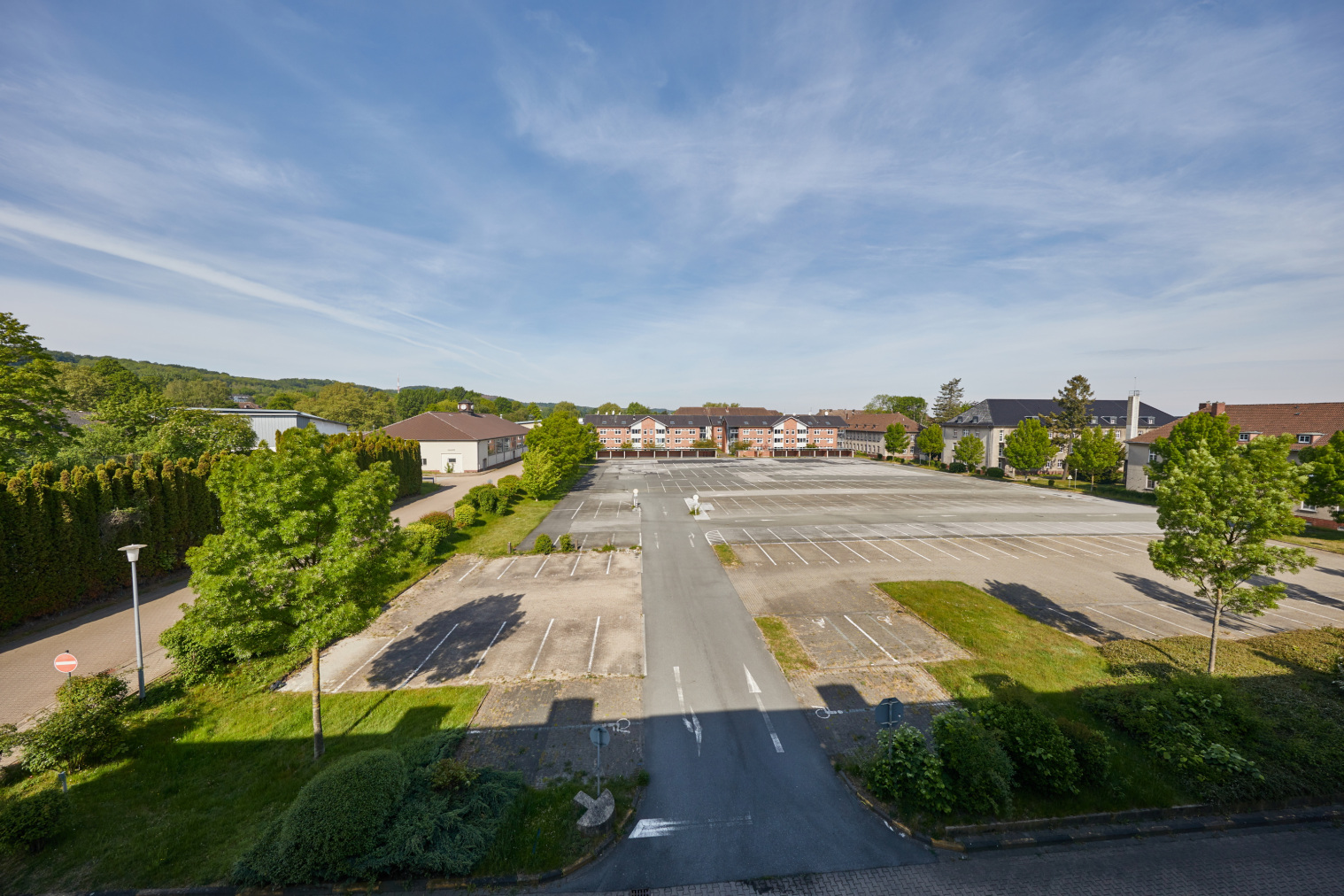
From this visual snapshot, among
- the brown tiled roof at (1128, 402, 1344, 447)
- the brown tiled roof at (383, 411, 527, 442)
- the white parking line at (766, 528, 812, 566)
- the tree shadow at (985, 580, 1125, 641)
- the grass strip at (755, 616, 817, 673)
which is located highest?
the brown tiled roof at (1128, 402, 1344, 447)

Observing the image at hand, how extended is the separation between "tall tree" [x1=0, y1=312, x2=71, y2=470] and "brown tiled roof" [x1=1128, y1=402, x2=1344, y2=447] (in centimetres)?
8069

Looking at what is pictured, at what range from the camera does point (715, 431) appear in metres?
124

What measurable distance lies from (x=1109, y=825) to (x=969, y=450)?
251 ft

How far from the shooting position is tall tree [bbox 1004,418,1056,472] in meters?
63.0

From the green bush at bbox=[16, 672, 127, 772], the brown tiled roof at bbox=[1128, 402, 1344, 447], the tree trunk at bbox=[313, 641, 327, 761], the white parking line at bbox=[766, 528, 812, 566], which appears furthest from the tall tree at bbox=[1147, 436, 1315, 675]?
the brown tiled roof at bbox=[1128, 402, 1344, 447]

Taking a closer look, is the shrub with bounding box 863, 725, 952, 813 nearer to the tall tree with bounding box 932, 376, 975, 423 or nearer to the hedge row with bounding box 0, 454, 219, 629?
the hedge row with bounding box 0, 454, 219, 629

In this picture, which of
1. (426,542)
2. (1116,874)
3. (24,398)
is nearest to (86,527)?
(24,398)

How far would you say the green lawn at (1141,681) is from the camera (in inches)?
401

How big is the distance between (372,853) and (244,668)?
35.5 ft

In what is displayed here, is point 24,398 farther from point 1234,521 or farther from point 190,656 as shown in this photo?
point 1234,521

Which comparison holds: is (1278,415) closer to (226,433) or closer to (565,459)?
(565,459)

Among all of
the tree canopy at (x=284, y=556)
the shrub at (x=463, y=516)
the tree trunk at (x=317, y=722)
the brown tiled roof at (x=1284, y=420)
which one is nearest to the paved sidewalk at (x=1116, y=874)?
the tree trunk at (x=317, y=722)

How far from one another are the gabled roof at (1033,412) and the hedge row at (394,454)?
86.2 metres

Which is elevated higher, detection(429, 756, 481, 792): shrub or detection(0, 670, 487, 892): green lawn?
detection(429, 756, 481, 792): shrub
